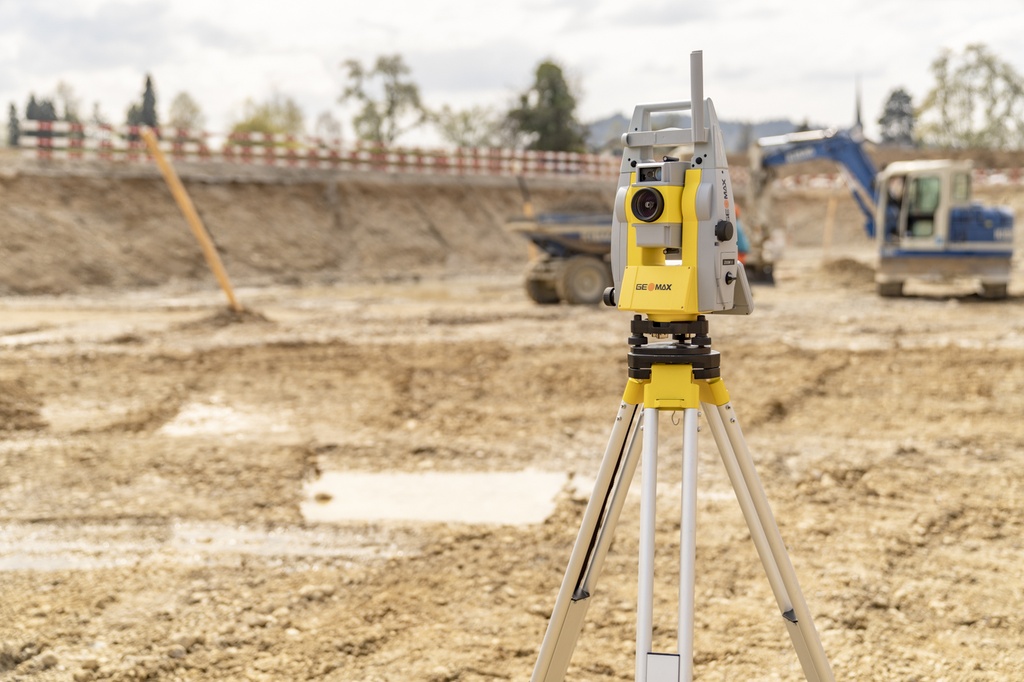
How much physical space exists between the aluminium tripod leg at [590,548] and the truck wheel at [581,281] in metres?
13.1

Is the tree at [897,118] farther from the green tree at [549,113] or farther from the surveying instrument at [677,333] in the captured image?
the surveying instrument at [677,333]

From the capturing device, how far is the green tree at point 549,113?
42.3 m

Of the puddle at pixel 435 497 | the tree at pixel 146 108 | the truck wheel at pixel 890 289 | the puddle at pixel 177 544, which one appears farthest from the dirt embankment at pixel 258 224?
the tree at pixel 146 108

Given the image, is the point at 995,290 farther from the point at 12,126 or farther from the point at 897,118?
the point at 897,118

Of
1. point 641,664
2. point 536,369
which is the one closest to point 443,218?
point 536,369

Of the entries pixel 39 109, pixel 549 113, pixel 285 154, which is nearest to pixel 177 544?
pixel 285 154

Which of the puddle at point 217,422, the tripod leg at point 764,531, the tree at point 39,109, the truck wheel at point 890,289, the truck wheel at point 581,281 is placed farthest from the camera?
the tree at point 39,109

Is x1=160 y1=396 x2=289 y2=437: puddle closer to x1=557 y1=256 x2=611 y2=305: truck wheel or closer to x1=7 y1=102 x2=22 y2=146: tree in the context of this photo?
x1=557 y1=256 x2=611 y2=305: truck wheel

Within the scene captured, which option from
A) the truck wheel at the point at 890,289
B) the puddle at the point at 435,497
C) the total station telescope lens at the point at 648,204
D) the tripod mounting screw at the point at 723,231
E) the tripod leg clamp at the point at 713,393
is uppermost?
the total station telescope lens at the point at 648,204

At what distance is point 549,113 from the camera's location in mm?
42156

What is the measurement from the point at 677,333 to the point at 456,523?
3.02m

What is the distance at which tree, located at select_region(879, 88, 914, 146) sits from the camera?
88.0 meters

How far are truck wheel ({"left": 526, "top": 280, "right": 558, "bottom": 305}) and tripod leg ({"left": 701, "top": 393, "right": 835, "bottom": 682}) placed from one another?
1351 centimetres

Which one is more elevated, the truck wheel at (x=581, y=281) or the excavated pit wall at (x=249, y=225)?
the excavated pit wall at (x=249, y=225)
